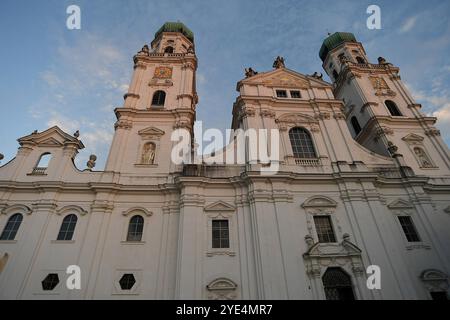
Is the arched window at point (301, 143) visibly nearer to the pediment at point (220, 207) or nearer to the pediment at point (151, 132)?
the pediment at point (220, 207)

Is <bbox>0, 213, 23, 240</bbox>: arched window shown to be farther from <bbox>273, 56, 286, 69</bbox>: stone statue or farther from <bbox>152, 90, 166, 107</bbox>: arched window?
<bbox>273, 56, 286, 69</bbox>: stone statue

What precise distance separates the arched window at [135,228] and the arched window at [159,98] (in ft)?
30.6

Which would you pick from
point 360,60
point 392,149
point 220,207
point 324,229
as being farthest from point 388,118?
point 220,207

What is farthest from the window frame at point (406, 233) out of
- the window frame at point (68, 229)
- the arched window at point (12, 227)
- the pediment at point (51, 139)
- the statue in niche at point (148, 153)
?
the arched window at point (12, 227)

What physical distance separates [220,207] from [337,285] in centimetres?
680

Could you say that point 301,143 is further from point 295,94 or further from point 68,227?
point 68,227

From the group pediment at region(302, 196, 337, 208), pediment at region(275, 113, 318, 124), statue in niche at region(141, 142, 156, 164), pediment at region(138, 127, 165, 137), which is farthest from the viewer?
pediment at region(275, 113, 318, 124)

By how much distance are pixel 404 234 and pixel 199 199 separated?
11.3m

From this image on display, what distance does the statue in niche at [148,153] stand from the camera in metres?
17.5

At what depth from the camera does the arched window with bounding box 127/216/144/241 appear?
1444 centimetres

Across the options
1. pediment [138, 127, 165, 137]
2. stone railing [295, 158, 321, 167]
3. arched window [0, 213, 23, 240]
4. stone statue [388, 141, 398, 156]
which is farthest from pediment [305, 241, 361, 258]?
arched window [0, 213, 23, 240]

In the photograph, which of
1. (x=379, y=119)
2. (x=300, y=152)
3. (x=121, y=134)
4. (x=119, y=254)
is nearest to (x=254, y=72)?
(x=300, y=152)

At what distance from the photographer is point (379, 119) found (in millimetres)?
20906

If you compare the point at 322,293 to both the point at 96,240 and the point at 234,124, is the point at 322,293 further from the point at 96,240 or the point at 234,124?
the point at 234,124
